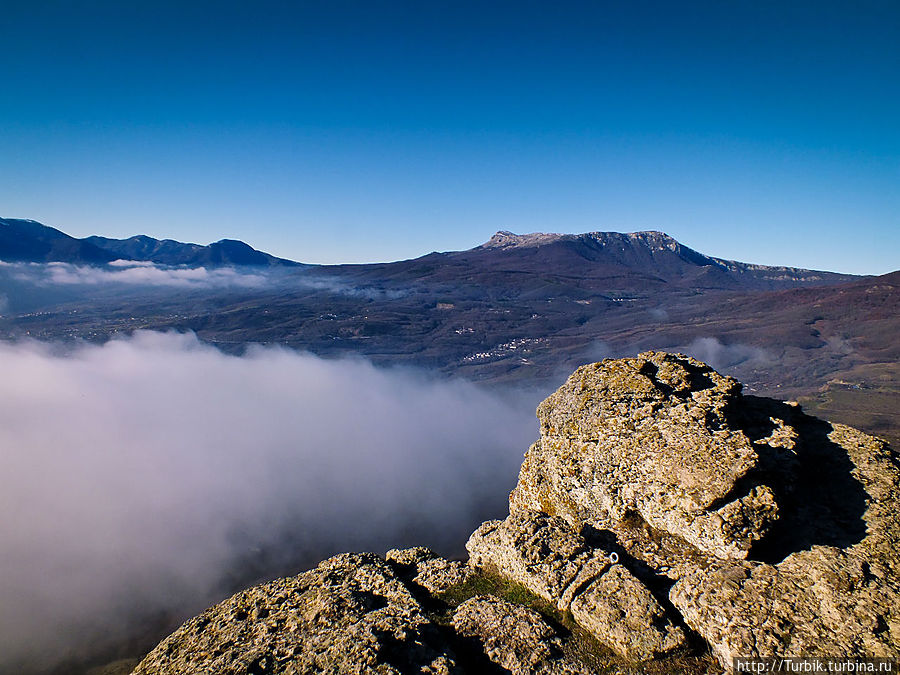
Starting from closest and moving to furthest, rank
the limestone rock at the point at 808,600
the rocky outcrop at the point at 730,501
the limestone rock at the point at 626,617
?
1. the limestone rock at the point at 808,600
2. the rocky outcrop at the point at 730,501
3. the limestone rock at the point at 626,617

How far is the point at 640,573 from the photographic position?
549 inches

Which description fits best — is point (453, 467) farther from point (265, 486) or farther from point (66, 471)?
point (66, 471)

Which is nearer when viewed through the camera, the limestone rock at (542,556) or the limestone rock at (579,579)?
the limestone rock at (579,579)

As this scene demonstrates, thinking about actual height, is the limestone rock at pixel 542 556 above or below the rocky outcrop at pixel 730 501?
below

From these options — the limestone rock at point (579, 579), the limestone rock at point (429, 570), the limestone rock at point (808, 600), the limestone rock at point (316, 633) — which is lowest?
the limestone rock at point (429, 570)

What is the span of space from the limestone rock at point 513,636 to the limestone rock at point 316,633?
1.23 m

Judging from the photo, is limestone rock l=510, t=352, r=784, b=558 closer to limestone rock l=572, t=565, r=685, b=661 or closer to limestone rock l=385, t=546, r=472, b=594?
limestone rock l=572, t=565, r=685, b=661

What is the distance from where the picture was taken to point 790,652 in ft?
33.9

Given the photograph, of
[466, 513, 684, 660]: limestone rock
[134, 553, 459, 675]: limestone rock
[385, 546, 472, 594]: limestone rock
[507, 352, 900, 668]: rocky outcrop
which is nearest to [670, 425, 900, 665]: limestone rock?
[507, 352, 900, 668]: rocky outcrop

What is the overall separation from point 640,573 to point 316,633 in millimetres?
9708

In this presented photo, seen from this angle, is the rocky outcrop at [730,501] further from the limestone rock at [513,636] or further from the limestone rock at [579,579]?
the limestone rock at [513,636]

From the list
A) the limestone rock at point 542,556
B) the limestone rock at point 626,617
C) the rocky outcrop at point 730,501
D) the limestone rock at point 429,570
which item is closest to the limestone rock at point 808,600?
the rocky outcrop at point 730,501

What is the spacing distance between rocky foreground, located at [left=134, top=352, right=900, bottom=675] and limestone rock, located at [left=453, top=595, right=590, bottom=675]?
47mm

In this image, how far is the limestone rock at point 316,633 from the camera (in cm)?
1121
